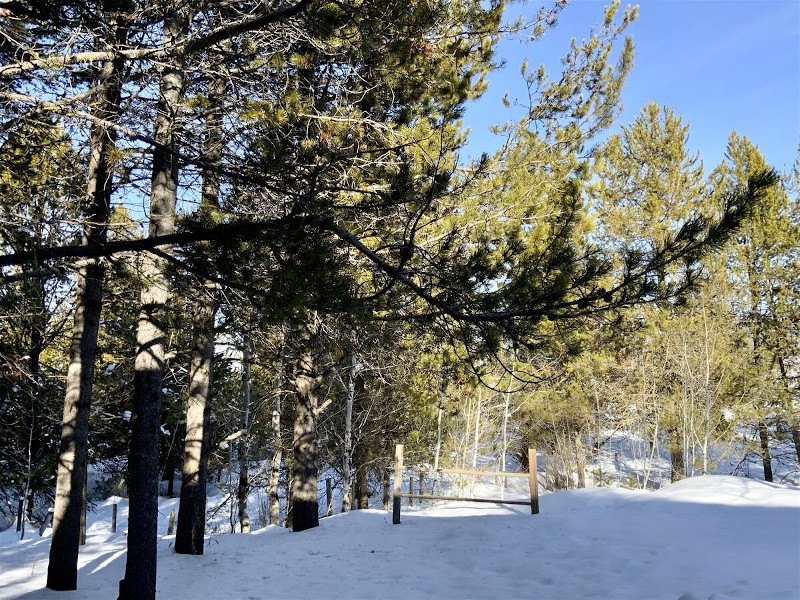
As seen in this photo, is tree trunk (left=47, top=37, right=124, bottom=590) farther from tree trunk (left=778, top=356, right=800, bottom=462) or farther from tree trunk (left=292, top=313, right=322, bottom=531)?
tree trunk (left=778, top=356, right=800, bottom=462)

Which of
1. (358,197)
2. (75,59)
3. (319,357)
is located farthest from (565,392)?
(75,59)

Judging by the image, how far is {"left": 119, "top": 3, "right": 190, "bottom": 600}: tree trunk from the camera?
517cm

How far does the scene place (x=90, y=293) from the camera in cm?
630

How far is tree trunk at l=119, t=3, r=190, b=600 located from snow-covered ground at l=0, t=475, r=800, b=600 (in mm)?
848

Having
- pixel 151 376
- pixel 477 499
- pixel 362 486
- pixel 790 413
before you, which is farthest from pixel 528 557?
pixel 790 413

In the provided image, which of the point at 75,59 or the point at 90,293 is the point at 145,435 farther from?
the point at 75,59

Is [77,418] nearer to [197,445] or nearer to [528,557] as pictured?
[197,445]

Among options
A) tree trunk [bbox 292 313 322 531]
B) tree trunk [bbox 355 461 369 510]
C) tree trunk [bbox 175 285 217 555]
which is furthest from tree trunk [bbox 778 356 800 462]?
tree trunk [bbox 175 285 217 555]

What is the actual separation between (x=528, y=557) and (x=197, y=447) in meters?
4.83

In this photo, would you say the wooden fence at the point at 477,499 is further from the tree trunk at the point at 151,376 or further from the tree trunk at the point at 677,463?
the tree trunk at the point at 677,463

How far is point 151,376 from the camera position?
5449 mm

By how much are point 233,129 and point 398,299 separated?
7.40ft

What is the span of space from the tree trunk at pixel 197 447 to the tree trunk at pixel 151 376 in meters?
2.14

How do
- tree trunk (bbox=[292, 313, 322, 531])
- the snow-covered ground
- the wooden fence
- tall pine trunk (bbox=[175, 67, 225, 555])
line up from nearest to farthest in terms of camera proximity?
the snow-covered ground → tall pine trunk (bbox=[175, 67, 225, 555]) → the wooden fence → tree trunk (bbox=[292, 313, 322, 531])
